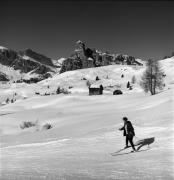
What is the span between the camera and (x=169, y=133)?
18375mm

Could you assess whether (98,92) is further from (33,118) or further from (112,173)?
(112,173)

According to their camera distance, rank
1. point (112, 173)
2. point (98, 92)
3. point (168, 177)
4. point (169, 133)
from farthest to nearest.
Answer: point (98, 92), point (169, 133), point (112, 173), point (168, 177)

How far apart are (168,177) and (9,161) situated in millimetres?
8699

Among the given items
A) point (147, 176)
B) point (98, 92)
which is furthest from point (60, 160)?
point (98, 92)

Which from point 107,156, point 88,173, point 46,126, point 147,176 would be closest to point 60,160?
point 107,156

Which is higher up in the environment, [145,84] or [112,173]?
[145,84]

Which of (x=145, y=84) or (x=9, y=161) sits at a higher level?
(x=145, y=84)

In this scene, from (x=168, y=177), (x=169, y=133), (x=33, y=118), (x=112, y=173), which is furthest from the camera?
(x=33, y=118)

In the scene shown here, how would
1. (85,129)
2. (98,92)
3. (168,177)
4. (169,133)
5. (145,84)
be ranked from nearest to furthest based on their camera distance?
(168,177), (169,133), (85,129), (145,84), (98,92)

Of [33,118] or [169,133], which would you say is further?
[33,118]

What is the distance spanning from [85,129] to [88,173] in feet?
55.4

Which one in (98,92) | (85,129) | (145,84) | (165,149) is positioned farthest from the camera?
(98,92)

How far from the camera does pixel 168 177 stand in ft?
32.3

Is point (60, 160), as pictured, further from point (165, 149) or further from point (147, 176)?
point (147, 176)
